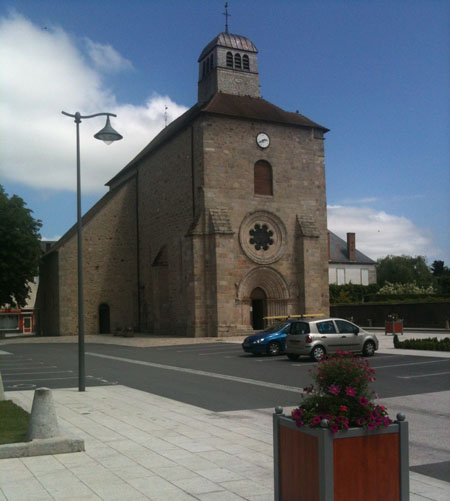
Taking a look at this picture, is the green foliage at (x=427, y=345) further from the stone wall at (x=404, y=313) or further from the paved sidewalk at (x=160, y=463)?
the stone wall at (x=404, y=313)

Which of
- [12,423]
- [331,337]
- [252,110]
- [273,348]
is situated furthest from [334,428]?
[252,110]

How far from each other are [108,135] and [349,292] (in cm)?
5541

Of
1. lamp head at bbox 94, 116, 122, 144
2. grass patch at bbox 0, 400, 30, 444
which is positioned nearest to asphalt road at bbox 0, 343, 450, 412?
grass patch at bbox 0, 400, 30, 444

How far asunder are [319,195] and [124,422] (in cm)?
3210

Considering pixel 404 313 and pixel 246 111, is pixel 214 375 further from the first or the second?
pixel 404 313

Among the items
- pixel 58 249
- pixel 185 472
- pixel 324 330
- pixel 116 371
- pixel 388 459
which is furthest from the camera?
pixel 58 249

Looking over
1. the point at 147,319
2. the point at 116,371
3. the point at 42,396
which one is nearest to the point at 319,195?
the point at 147,319

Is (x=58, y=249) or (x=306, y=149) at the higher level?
(x=306, y=149)

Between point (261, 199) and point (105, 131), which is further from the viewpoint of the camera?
point (261, 199)

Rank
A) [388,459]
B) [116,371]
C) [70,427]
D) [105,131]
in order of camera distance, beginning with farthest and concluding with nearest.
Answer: [116,371], [105,131], [70,427], [388,459]

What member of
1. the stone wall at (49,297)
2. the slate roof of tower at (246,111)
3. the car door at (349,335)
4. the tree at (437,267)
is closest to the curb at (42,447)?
the car door at (349,335)

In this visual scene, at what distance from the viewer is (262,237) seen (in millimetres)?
37656

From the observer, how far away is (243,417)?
977cm

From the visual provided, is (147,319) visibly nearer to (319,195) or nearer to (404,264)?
(319,195)
